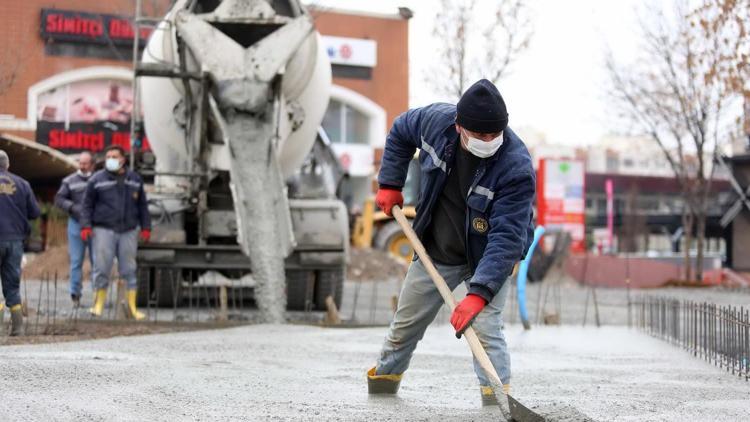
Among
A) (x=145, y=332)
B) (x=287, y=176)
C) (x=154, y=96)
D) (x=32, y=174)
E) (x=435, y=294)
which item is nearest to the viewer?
(x=435, y=294)

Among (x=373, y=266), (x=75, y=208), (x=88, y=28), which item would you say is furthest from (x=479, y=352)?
(x=88, y=28)

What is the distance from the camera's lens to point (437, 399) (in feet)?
20.7

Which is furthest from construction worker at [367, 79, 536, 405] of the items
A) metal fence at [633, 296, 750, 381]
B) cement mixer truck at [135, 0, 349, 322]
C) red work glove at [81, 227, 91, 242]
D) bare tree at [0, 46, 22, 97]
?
bare tree at [0, 46, 22, 97]

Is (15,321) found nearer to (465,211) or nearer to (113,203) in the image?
(113,203)

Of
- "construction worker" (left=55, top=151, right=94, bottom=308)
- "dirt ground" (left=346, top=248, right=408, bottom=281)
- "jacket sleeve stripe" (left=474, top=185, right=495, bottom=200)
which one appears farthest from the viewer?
"dirt ground" (left=346, top=248, right=408, bottom=281)

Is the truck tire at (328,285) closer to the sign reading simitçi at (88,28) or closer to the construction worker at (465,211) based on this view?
the construction worker at (465,211)

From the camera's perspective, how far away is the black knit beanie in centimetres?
543

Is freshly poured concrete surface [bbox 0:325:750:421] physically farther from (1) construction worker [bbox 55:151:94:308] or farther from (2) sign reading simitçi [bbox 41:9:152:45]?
(2) sign reading simitçi [bbox 41:9:152:45]

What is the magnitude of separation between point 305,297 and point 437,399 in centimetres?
667

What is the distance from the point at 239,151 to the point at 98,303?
7.27 ft

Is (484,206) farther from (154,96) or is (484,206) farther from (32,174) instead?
(32,174)

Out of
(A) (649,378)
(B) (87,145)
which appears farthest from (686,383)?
(B) (87,145)

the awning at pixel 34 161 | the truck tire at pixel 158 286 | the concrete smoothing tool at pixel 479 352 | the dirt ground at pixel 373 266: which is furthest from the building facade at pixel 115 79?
the concrete smoothing tool at pixel 479 352

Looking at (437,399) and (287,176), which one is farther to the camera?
(287,176)
